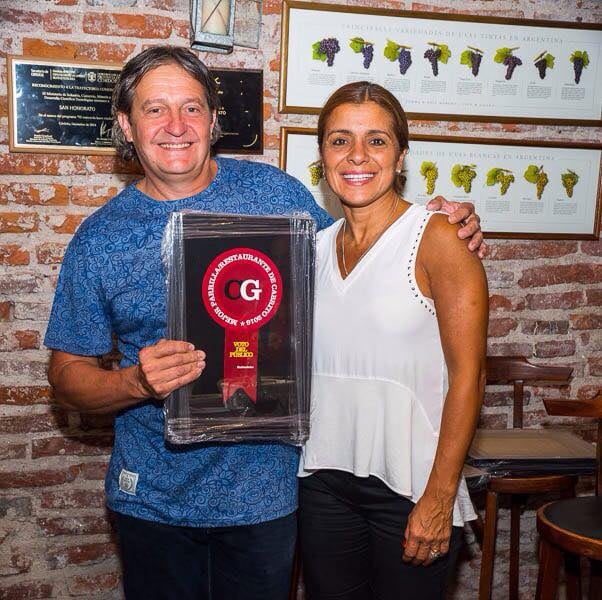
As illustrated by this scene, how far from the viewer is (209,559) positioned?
5.43ft

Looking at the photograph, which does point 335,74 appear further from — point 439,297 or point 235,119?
point 439,297

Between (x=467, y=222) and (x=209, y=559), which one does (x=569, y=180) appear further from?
(x=209, y=559)

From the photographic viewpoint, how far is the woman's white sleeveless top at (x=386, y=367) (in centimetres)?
151

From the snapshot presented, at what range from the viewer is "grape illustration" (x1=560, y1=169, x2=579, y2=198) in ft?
9.00

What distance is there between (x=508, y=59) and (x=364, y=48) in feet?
1.68

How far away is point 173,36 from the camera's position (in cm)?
240

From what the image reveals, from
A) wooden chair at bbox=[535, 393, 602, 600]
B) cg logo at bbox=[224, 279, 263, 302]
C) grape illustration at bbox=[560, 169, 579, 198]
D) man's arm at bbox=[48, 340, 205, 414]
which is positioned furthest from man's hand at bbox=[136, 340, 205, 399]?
grape illustration at bbox=[560, 169, 579, 198]

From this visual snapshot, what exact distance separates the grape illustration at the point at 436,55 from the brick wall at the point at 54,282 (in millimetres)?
128

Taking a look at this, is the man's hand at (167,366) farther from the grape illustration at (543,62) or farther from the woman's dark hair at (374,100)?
the grape illustration at (543,62)

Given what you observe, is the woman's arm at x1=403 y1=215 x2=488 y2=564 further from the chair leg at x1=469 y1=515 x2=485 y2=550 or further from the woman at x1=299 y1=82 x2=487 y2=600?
the chair leg at x1=469 y1=515 x2=485 y2=550

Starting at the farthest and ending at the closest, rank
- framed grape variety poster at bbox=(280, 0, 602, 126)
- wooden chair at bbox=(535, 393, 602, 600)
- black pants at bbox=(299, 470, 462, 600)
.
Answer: framed grape variety poster at bbox=(280, 0, 602, 126), wooden chair at bbox=(535, 393, 602, 600), black pants at bbox=(299, 470, 462, 600)

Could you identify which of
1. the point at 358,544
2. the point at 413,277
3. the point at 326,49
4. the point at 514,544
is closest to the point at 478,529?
the point at 514,544

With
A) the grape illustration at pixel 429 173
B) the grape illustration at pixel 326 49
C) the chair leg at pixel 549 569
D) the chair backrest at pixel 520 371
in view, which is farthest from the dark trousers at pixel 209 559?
the grape illustration at pixel 326 49

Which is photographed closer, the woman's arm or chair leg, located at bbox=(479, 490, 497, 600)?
the woman's arm
